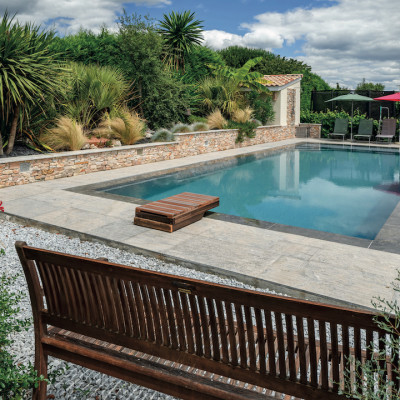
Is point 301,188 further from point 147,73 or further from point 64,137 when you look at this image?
point 147,73

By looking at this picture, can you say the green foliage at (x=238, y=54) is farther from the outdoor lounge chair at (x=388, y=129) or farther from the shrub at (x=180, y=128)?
the shrub at (x=180, y=128)

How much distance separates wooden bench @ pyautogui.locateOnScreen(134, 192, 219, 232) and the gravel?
86 centimetres

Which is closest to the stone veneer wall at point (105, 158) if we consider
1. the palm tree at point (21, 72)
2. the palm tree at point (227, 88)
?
the palm tree at point (21, 72)

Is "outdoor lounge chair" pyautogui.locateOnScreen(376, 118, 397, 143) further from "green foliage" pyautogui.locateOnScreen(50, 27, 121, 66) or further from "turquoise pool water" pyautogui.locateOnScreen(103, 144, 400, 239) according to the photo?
"green foliage" pyautogui.locateOnScreen(50, 27, 121, 66)

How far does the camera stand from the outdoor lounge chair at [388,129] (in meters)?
19.9

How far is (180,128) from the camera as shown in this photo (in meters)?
15.4

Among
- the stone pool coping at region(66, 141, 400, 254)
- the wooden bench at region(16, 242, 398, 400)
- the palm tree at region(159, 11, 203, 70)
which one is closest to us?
the wooden bench at region(16, 242, 398, 400)

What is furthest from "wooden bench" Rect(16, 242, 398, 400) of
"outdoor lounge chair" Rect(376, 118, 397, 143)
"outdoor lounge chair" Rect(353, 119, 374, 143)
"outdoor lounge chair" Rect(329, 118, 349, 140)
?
"outdoor lounge chair" Rect(329, 118, 349, 140)

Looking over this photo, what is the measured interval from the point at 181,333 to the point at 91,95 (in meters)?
11.9

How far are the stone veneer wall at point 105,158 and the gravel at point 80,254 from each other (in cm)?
273

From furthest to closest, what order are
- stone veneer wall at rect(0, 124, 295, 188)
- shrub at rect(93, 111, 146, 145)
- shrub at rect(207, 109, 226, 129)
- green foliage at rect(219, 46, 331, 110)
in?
green foliage at rect(219, 46, 331, 110) → shrub at rect(207, 109, 226, 129) → shrub at rect(93, 111, 146, 145) → stone veneer wall at rect(0, 124, 295, 188)

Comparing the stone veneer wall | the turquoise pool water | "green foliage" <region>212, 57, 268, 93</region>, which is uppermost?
"green foliage" <region>212, 57, 268, 93</region>

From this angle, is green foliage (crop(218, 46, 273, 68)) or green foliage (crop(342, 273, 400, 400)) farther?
green foliage (crop(218, 46, 273, 68))

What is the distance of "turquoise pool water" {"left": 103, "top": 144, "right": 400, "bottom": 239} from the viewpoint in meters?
8.39
